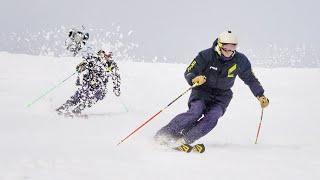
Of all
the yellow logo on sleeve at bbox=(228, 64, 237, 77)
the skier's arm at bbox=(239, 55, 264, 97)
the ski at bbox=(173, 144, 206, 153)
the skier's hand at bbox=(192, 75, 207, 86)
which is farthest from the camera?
the skier's arm at bbox=(239, 55, 264, 97)

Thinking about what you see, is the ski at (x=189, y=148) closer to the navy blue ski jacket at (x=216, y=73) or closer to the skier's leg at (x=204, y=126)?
the skier's leg at (x=204, y=126)

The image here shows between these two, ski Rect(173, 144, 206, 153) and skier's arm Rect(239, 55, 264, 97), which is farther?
skier's arm Rect(239, 55, 264, 97)

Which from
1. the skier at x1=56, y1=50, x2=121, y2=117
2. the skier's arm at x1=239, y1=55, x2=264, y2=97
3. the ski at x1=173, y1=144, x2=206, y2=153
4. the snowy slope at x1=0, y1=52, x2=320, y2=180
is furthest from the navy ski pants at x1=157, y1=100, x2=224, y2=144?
the skier at x1=56, y1=50, x2=121, y2=117

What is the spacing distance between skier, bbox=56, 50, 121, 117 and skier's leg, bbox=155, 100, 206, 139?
15.1 ft

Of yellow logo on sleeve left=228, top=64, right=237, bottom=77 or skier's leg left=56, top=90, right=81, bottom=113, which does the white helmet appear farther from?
skier's leg left=56, top=90, right=81, bottom=113

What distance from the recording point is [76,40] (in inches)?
487

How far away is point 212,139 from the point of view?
396 inches

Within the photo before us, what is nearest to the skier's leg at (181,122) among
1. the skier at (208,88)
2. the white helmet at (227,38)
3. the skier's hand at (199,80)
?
the skier at (208,88)

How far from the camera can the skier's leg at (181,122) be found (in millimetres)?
8172

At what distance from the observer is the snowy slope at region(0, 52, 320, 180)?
605 cm

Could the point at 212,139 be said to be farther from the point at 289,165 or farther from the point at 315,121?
the point at 315,121

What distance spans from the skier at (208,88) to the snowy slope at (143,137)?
1.14 ft

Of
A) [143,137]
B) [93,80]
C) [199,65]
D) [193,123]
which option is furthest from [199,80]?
[93,80]

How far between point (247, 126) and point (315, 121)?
7.27 ft
